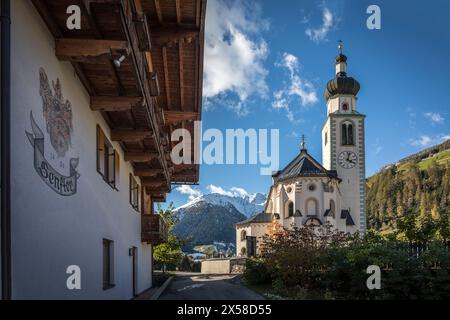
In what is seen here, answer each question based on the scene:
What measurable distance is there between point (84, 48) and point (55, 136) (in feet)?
4.73

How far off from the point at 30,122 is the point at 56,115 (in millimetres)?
1342

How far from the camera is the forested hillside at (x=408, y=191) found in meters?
122

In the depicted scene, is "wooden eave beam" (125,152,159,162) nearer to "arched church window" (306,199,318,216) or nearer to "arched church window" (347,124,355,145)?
"arched church window" (306,199,318,216)

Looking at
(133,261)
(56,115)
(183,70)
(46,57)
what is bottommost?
(133,261)

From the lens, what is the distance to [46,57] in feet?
25.4

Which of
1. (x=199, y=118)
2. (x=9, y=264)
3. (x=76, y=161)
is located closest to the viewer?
(x=9, y=264)

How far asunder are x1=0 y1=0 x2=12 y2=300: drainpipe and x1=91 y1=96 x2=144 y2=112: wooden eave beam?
408 centimetres

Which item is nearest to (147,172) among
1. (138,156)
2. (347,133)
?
(138,156)

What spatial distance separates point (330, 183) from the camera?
55.1m

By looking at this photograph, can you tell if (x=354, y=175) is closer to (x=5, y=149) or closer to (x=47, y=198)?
(x=47, y=198)

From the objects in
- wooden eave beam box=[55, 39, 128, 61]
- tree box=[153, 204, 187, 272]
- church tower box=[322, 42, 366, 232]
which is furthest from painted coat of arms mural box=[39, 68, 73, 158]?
church tower box=[322, 42, 366, 232]

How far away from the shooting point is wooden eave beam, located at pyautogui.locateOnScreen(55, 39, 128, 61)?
25.6ft

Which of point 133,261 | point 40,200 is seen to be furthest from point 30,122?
point 133,261

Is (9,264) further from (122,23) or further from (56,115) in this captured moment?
(122,23)
